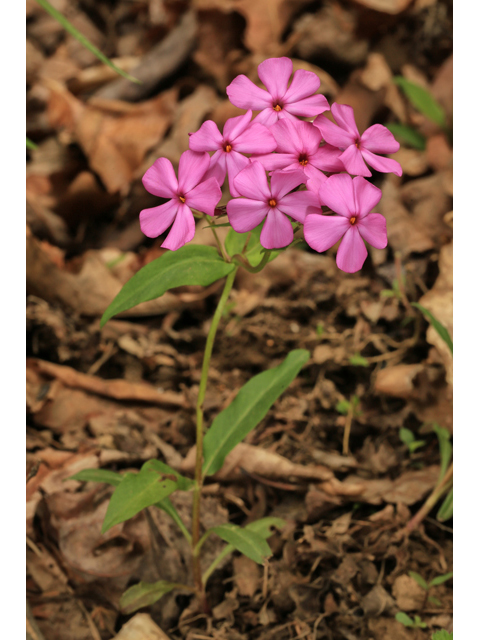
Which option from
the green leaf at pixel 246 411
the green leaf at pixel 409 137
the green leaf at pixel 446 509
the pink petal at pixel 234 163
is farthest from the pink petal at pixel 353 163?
the green leaf at pixel 409 137

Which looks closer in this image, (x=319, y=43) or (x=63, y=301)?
(x=63, y=301)

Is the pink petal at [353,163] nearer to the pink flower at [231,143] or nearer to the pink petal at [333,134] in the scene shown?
the pink petal at [333,134]

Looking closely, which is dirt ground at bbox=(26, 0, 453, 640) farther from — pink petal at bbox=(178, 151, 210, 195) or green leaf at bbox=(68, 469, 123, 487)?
pink petal at bbox=(178, 151, 210, 195)

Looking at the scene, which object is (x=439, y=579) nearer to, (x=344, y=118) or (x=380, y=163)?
(x=380, y=163)

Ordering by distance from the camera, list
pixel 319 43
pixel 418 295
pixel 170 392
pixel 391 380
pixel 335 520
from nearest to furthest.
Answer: pixel 335 520 < pixel 391 380 < pixel 170 392 < pixel 418 295 < pixel 319 43

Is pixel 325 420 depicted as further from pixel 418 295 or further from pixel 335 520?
pixel 418 295

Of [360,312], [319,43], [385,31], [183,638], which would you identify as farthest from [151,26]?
[183,638]
